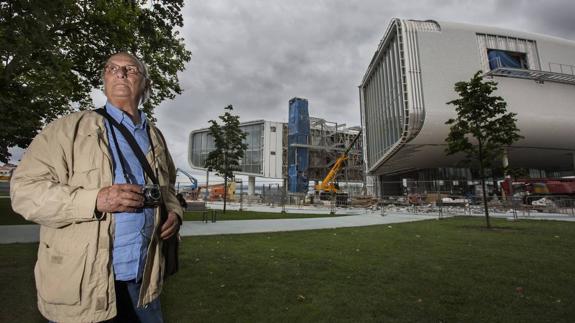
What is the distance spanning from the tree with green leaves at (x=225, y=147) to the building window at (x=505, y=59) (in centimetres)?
3487

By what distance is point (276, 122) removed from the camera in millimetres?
58031

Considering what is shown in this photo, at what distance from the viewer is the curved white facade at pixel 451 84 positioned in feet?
116

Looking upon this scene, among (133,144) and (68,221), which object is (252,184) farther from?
(68,221)

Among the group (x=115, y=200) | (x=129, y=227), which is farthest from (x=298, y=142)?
(x=115, y=200)

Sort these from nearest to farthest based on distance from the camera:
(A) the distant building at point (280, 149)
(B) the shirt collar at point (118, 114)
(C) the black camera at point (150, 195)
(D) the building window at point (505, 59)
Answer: (C) the black camera at point (150, 195) → (B) the shirt collar at point (118, 114) → (D) the building window at point (505, 59) → (A) the distant building at point (280, 149)

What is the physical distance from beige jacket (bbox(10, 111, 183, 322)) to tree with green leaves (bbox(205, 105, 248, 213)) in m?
19.6

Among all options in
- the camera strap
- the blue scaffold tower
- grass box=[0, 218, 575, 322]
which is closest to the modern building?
the blue scaffold tower

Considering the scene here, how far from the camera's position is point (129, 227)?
5.04 feet

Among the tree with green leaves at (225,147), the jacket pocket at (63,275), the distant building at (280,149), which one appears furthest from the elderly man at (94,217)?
the distant building at (280,149)

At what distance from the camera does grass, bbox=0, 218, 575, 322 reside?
145 inches

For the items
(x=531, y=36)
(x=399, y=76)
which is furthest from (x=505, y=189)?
(x=531, y=36)

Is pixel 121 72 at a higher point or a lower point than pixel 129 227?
higher

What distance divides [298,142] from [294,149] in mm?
1405

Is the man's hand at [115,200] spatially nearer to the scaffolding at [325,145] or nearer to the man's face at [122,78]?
the man's face at [122,78]
